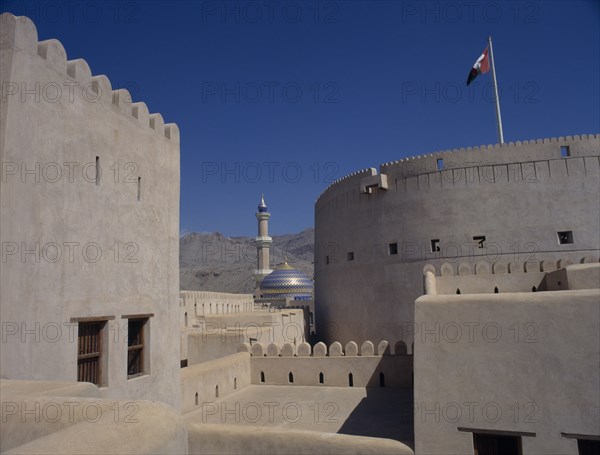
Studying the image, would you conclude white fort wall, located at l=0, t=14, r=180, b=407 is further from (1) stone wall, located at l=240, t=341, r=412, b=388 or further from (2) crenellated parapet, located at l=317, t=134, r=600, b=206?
(2) crenellated parapet, located at l=317, t=134, r=600, b=206

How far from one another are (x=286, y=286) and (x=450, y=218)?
1211 inches

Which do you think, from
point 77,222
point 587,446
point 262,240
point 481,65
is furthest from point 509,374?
point 262,240

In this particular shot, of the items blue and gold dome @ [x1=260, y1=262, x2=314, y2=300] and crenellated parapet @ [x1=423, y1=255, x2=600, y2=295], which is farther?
blue and gold dome @ [x1=260, y1=262, x2=314, y2=300]

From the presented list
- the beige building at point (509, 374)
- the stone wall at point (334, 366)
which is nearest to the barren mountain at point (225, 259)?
the stone wall at point (334, 366)

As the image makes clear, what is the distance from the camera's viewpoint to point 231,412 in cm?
1027

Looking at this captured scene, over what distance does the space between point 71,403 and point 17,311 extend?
181cm

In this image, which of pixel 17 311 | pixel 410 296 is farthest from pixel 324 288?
pixel 17 311

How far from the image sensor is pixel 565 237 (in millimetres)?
16062

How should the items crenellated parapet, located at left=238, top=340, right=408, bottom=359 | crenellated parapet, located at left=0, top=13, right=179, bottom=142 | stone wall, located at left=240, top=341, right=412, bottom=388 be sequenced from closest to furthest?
crenellated parapet, located at left=0, top=13, right=179, bottom=142, stone wall, located at left=240, top=341, right=412, bottom=388, crenellated parapet, located at left=238, top=340, right=408, bottom=359

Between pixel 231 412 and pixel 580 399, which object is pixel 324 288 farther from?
pixel 580 399

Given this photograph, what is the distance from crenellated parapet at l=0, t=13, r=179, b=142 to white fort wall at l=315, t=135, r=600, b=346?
479 inches

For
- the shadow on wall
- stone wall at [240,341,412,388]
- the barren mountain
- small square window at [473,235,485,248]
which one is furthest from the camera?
the barren mountain

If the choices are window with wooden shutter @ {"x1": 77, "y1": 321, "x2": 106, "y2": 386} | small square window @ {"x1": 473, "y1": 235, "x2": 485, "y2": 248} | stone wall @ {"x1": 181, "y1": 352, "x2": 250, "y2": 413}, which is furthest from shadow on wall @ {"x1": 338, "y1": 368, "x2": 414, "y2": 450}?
small square window @ {"x1": 473, "y1": 235, "x2": 485, "y2": 248}

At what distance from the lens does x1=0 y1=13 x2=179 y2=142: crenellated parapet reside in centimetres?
523
